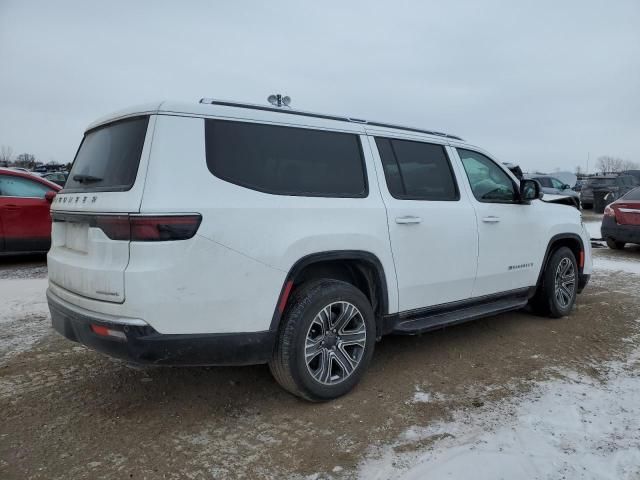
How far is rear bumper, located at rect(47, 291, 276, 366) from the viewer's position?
256cm

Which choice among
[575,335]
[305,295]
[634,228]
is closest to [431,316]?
→ [305,295]

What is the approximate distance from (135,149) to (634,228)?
976 cm

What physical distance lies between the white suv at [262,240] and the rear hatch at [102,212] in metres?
0.01

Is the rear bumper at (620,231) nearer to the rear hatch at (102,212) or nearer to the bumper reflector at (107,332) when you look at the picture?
the rear hatch at (102,212)

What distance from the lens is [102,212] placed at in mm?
2666

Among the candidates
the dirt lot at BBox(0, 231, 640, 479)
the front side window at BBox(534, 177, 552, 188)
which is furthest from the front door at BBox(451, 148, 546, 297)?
the front side window at BBox(534, 177, 552, 188)

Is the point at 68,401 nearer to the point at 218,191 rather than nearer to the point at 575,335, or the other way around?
the point at 218,191

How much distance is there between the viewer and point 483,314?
4156 millimetres

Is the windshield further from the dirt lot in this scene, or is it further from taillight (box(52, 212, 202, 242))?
taillight (box(52, 212, 202, 242))

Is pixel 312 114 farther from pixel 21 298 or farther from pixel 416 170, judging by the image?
A: pixel 21 298

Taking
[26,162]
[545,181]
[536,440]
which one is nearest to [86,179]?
[536,440]

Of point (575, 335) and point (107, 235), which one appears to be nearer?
point (107, 235)

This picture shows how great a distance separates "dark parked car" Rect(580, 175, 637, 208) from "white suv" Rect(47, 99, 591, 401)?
16.6 meters

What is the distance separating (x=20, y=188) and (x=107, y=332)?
6555 mm
